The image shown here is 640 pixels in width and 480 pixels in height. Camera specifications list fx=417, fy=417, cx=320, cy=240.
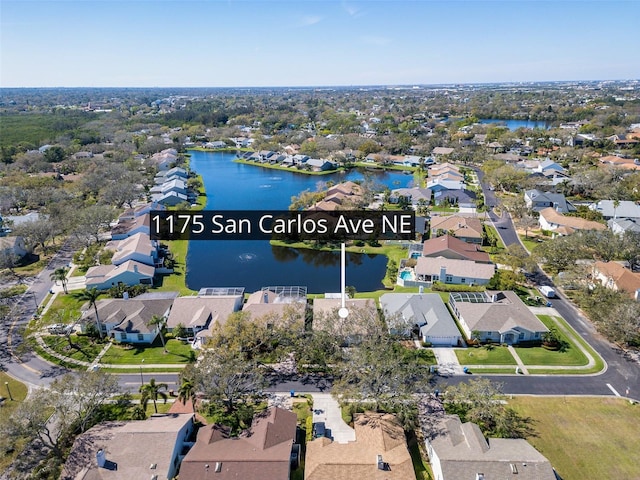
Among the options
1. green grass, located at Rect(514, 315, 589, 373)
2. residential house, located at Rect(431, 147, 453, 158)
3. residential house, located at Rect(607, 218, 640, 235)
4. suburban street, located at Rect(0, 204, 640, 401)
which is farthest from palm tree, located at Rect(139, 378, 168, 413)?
residential house, located at Rect(431, 147, 453, 158)

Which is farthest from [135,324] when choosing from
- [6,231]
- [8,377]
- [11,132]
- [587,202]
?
[11,132]

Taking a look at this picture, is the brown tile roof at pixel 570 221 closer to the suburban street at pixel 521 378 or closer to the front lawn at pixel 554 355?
the suburban street at pixel 521 378

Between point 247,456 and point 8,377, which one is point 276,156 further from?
point 247,456

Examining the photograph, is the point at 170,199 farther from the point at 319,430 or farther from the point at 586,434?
the point at 586,434

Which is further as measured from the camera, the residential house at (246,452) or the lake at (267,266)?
the lake at (267,266)

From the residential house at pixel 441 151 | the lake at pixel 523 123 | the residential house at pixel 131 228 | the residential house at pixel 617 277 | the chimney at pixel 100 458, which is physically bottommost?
the chimney at pixel 100 458

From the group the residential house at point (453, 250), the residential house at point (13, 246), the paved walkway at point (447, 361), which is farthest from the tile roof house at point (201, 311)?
the residential house at point (13, 246)

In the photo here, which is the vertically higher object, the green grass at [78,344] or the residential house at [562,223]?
the residential house at [562,223]
